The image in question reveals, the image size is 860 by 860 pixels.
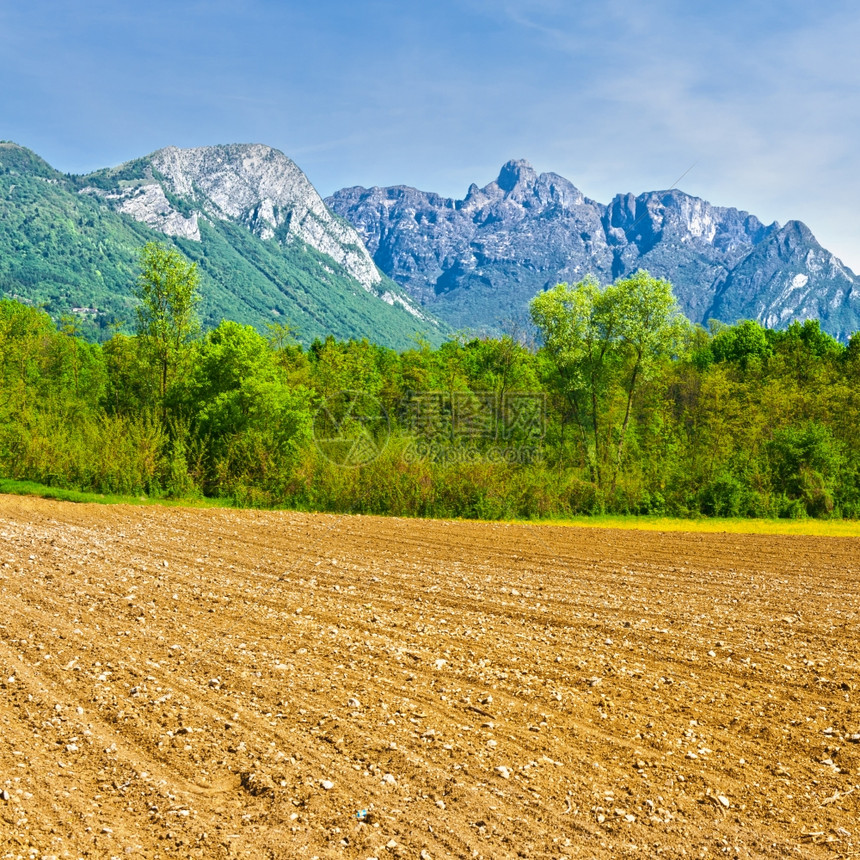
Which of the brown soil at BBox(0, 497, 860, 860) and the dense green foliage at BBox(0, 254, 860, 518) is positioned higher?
the dense green foliage at BBox(0, 254, 860, 518)

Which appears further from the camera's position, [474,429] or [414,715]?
[474,429]

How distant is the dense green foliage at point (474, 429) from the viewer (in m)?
26.2

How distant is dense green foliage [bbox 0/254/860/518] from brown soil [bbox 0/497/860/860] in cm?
1251

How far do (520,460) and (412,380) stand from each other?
13.1 meters

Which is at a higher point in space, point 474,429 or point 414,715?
point 474,429

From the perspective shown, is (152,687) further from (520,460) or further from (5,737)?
(520,460)

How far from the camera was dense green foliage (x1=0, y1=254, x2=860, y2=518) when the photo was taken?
26.2 m

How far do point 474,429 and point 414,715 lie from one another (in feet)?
82.0

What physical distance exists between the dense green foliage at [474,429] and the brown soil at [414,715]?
12.5 m

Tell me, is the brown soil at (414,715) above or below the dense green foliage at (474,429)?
below

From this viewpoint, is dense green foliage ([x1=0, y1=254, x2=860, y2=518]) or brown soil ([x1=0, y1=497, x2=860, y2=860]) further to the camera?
dense green foliage ([x1=0, y1=254, x2=860, y2=518])

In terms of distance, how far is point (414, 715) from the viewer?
23.2ft

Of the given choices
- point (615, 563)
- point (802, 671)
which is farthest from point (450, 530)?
point (802, 671)

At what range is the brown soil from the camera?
523 centimetres
